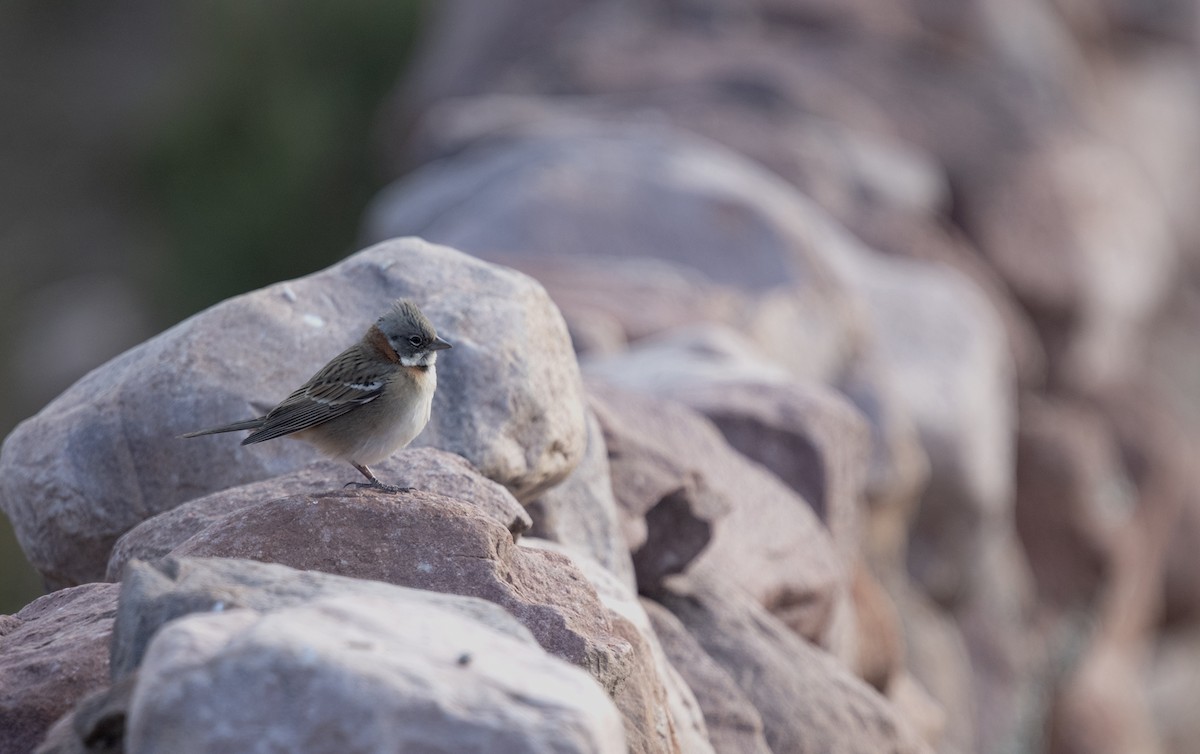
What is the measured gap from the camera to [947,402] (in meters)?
11.2

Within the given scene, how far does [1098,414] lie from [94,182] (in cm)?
2801

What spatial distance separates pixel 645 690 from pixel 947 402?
7.54 meters

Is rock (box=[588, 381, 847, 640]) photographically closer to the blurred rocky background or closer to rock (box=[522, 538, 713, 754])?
the blurred rocky background

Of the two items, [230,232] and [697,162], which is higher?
[697,162]

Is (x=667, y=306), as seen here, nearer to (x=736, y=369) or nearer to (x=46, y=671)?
(x=736, y=369)

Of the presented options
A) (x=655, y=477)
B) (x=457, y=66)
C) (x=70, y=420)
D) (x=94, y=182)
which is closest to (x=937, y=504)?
(x=655, y=477)

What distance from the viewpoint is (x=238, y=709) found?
2836 mm

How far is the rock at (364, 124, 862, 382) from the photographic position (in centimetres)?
1052

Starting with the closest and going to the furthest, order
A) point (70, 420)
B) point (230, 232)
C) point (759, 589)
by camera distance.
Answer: point (70, 420) < point (759, 589) < point (230, 232)

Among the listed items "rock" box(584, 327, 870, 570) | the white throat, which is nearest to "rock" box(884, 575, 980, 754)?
"rock" box(584, 327, 870, 570)

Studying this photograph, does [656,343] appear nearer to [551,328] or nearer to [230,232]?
[551,328]

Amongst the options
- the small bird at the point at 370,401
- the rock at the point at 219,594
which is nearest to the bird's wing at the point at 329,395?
the small bird at the point at 370,401

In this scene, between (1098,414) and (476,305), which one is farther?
(1098,414)

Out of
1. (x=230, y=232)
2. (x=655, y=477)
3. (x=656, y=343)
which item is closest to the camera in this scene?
(x=655, y=477)
